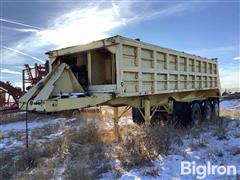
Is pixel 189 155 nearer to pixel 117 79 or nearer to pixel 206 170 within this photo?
pixel 206 170

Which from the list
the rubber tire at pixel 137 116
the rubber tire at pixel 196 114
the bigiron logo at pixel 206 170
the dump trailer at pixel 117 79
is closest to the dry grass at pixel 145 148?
the bigiron logo at pixel 206 170

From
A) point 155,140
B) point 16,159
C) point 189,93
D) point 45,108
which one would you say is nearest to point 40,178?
point 45,108

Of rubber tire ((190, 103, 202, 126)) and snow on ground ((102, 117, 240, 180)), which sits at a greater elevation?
rubber tire ((190, 103, 202, 126))

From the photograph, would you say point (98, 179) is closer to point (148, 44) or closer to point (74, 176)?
point (74, 176)

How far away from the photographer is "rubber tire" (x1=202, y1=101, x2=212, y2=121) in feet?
35.8

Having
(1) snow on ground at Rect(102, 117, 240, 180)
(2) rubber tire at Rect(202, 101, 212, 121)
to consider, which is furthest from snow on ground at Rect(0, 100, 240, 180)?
(2) rubber tire at Rect(202, 101, 212, 121)

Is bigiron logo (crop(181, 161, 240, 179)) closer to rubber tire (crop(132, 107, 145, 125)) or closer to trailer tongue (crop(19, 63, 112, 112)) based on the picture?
trailer tongue (crop(19, 63, 112, 112))

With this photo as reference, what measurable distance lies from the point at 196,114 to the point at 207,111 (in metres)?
1.41

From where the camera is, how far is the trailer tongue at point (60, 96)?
536 centimetres

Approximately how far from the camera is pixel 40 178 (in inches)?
176

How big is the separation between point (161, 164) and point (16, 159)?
10.0 ft

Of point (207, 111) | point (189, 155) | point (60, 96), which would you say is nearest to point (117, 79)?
point (60, 96)

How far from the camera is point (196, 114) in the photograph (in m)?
10.0

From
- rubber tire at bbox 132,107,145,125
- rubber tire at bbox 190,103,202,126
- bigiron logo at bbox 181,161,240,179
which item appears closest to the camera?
bigiron logo at bbox 181,161,240,179
